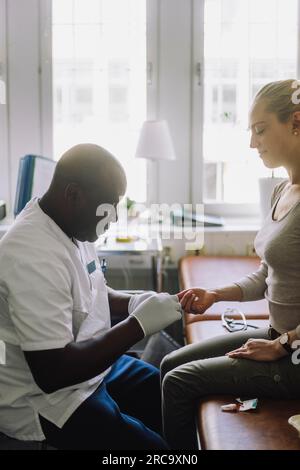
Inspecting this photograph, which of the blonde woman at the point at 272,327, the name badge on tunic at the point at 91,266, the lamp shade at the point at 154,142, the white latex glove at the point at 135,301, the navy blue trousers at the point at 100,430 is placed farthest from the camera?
the lamp shade at the point at 154,142

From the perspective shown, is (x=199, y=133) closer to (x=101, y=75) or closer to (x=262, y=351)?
(x=101, y=75)

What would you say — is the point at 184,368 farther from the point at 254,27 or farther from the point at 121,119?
the point at 254,27

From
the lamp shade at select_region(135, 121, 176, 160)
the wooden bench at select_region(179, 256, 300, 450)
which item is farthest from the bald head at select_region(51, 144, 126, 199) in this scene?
the lamp shade at select_region(135, 121, 176, 160)

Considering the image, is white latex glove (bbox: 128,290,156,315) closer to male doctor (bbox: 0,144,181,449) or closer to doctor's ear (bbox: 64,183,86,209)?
male doctor (bbox: 0,144,181,449)

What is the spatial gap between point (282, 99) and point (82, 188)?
58 centimetres

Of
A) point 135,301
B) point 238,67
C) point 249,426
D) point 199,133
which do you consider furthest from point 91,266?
point 238,67

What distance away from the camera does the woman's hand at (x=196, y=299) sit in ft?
5.43

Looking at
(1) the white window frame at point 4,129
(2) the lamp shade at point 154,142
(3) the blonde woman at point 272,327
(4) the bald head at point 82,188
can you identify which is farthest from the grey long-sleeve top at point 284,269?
(1) the white window frame at point 4,129

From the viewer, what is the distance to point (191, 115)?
124 inches

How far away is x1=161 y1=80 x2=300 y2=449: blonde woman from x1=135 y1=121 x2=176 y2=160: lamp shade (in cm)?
136

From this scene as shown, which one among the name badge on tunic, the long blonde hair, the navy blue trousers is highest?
the long blonde hair

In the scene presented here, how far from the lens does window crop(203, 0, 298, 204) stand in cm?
311

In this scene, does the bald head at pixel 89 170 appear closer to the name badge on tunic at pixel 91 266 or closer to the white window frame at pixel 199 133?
the name badge on tunic at pixel 91 266

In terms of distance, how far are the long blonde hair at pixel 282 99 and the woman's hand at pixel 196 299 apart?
60 centimetres
